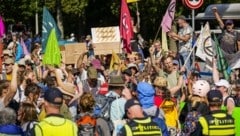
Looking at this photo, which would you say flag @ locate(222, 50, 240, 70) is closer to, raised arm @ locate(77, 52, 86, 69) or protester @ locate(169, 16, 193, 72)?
protester @ locate(169, 16, 193, 72)

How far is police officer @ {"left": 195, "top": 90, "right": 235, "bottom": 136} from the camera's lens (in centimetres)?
907

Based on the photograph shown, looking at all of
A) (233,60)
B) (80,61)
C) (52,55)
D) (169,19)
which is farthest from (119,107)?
(169,19)

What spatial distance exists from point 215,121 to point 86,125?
1712 mm

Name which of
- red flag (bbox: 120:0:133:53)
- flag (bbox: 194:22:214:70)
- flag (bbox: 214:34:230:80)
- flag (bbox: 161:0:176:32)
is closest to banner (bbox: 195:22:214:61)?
flag (bbox: 194:22:214:70)

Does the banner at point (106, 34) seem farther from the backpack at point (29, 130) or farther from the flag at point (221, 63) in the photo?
the backpack at point (29, 130)

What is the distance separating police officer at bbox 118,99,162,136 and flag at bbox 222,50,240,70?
8.72 m

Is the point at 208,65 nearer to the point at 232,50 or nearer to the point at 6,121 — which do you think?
the point at 232,50

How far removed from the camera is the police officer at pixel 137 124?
864 cm

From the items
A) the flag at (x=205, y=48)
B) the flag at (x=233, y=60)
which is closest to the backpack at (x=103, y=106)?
the flag at (x=205, y=48)

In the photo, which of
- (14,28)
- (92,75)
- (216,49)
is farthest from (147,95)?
(14,28)

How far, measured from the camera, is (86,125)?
983cm

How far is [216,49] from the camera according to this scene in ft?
56.9

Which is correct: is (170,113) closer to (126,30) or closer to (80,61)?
(80,61)

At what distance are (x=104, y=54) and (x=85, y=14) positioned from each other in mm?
37851
